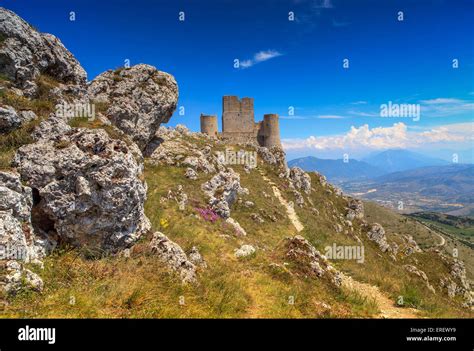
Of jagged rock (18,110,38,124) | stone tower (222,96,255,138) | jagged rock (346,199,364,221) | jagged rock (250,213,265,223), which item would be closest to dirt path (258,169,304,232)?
jagged rock (250,213,265,223)

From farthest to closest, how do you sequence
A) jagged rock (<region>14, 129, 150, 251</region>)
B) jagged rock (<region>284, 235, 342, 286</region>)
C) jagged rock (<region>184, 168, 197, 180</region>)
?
1. jagged rock (<region>184, 168, 197, 180</region>)
2. jagged rock (<region>284, 235, 342, 286</region>)
3. jagged rock (<region>14, 129, 150, 251</region>)

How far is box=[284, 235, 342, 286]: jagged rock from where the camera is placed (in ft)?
43.1

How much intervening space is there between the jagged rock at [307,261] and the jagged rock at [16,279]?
32.9 ft

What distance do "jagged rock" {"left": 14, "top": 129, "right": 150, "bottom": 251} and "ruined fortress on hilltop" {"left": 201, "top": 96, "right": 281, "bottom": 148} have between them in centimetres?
5979

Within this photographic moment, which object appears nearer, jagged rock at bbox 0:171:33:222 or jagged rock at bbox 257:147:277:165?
jagged rock at bbox 0:171:33:222

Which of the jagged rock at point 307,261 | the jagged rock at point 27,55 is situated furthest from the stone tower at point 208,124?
the jagged rock at point 307,261

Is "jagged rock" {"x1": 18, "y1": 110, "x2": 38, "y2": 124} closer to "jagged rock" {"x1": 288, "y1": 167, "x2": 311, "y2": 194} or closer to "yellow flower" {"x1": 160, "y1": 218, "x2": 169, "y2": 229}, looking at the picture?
"yellow flower" {"x1": 160, "y1": 218, "x2": 169, "y2": 229}

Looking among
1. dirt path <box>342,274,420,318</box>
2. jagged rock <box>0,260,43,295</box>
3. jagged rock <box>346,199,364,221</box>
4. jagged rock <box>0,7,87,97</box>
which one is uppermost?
jagged rock <box>0,7,87,97</box>

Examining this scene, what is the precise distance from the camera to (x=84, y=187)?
33.1 feet

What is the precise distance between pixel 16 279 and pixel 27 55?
42.1 ft

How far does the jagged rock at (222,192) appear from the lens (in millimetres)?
25234

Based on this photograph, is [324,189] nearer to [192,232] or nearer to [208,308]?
[192,232]
